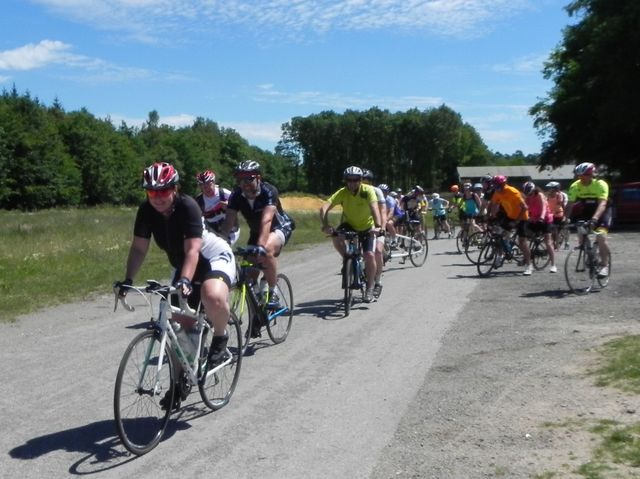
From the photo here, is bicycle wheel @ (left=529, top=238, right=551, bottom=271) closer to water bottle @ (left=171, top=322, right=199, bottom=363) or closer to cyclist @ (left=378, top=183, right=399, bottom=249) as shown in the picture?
cyclist @ (left=378, top=183, right=399, bottom=249)

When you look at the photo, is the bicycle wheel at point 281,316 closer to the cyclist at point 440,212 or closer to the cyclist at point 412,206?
the cyclist at point 412,206

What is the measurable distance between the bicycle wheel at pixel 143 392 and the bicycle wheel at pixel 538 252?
41.1 ft

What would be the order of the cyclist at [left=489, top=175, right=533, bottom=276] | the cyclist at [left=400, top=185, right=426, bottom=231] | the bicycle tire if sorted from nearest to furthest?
the bicycle tire, the cyclist at [left=489, top=175, right=533, bottom=276], the cyclist at [left=400, top=185, right=426, bottom=231]

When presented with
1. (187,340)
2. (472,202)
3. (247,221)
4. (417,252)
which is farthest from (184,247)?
(472,202)

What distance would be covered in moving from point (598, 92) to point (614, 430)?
39.5 m

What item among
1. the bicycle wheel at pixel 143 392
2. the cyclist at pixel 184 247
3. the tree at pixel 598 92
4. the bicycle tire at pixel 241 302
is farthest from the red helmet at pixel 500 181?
the tree at pixel 598 92

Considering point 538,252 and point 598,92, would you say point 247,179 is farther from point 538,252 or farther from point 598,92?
point 598,92

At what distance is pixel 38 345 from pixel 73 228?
81.6ft

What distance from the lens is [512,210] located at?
16.8m

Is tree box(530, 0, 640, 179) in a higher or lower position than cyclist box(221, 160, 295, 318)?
higher

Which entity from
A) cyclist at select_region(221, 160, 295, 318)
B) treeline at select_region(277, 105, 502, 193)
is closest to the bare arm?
cyclist at select_region(221, 160, 295, 318)

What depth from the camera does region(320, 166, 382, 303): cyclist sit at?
472 inches

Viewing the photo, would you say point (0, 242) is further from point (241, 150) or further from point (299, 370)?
point (241, 150)

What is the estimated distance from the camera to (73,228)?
3331cm
